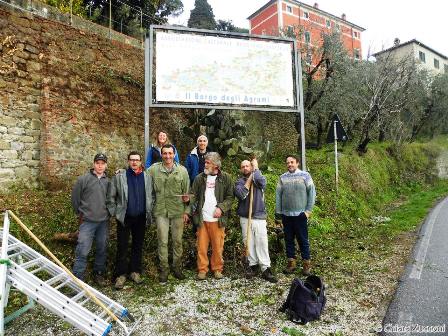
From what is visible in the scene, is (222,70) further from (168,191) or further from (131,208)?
(131,208)

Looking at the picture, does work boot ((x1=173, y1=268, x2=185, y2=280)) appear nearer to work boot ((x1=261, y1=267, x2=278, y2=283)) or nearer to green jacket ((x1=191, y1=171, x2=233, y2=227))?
green jacket ((x1=191, y1=171, x2=233, y2=227))

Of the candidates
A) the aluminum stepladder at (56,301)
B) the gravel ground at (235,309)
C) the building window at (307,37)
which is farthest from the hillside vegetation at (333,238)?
the building window at (307,37)

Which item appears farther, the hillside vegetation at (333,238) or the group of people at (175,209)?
the group of people at (175,209)

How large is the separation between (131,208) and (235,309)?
2.10m

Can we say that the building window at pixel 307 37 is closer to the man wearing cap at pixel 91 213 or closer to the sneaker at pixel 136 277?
the man wearing cap at pixel 91 213

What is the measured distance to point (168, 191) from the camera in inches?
208

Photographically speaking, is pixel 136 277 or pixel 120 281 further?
pixel 136 277

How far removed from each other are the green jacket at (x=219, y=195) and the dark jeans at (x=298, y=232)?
3.56 feet

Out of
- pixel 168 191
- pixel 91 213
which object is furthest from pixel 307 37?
pixel 91 213

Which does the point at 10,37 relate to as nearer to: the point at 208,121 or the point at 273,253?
the point at 208,121

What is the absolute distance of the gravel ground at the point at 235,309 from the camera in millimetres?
3885

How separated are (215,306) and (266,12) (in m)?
38.6

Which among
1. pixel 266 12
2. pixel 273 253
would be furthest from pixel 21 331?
pixel 266 12

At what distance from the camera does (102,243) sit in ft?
16.7
